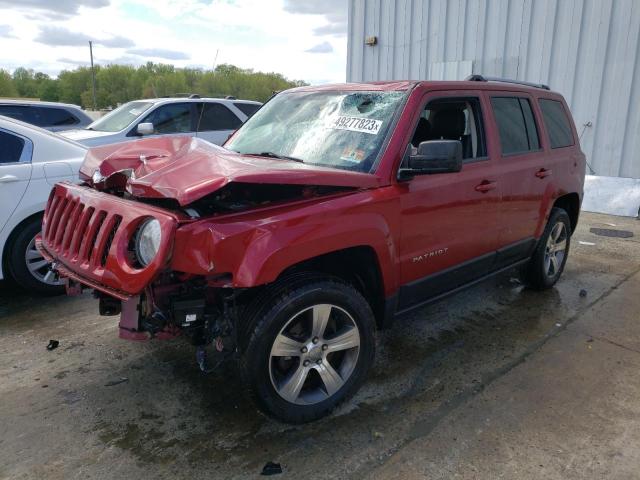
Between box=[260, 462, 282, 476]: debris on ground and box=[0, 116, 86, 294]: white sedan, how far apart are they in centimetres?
303

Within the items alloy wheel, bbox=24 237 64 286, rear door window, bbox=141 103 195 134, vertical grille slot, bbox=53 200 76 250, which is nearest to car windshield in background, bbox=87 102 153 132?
rear door window, bbox=141 103 195 134

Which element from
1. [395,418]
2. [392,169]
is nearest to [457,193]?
[392,169]

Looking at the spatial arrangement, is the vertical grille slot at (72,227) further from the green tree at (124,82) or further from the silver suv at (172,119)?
the green tree at (124,82)

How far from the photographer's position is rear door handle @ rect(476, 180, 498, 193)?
3.63 m

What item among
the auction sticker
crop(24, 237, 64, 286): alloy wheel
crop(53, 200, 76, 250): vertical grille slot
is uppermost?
the auction sticker

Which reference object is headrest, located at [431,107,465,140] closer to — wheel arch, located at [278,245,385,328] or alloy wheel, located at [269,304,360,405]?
wheel arch, located at [278,245,385,328]

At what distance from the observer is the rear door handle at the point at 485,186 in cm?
363

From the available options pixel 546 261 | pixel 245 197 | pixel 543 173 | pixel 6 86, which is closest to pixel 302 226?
pixel 245 197

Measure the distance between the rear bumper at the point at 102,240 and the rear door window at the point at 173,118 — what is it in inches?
234

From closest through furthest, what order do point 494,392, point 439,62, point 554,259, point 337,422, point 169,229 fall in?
point 169,229 → point 337,422 → point 494,392 → point 554,259 → point 439,62

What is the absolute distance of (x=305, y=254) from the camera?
2.63 m

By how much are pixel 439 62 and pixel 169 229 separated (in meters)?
9.68

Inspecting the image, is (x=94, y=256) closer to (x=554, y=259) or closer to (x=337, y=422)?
(x=337, y=422)

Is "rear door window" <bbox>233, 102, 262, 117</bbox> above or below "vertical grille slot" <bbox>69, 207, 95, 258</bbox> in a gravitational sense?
above
